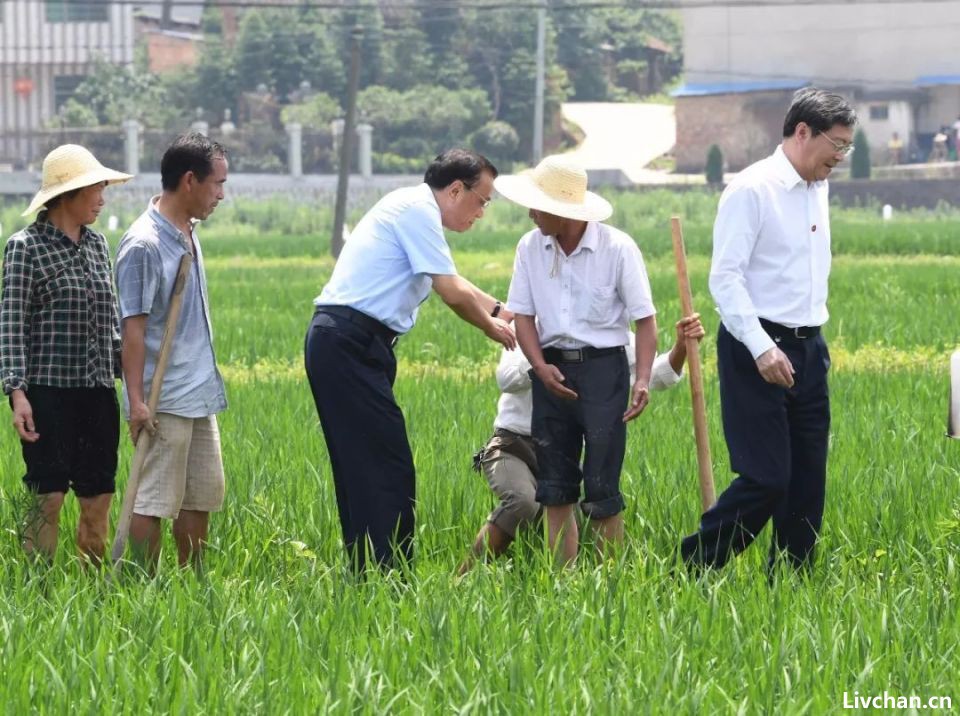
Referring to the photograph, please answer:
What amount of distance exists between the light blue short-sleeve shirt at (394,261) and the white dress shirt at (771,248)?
0.83m

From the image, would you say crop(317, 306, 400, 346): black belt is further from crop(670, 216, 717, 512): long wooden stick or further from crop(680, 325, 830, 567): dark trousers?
crop(680, 325, 830, 567): dark trousers

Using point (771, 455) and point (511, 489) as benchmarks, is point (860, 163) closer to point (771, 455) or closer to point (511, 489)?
point (511, 489)

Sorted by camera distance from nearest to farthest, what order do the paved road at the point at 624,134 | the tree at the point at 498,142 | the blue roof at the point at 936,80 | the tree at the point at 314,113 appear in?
1. the blue roof at the point at 936,80
2. the tree at the point at 314,113
3. the tree at the point at 498,142
4. the paved road at the point at 624,134

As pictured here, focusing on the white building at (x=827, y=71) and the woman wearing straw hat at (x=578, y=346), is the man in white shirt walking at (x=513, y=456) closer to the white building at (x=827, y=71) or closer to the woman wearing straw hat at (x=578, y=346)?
the woman wearing straw hat at (x=578, y=346)

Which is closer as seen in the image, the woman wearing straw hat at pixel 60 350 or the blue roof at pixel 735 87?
the woman wearing straw hat at pixel 60 350

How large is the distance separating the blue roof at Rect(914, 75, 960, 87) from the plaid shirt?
52.2 meters

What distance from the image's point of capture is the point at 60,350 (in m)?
5.44

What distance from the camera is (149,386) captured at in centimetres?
546

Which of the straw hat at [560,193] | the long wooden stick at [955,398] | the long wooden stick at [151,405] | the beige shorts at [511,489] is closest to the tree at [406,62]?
the beige shorts at [511,489]

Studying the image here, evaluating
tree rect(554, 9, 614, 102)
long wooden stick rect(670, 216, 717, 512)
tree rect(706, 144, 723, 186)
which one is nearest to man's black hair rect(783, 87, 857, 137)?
long wooden stick rect(670, 216, 717, 512)

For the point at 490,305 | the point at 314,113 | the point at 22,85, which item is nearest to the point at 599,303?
the point at 490,305

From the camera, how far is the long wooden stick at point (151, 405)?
529cm

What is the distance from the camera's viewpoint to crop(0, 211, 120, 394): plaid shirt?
17.6 ft

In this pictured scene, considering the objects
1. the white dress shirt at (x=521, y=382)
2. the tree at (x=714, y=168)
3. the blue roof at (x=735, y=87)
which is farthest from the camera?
the blue roof at (x=735, y=87)
